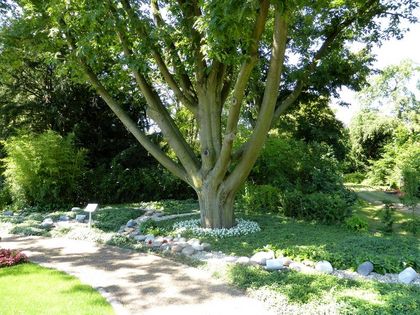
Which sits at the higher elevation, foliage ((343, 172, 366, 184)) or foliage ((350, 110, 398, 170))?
foliage ((350, 110, 398, 170))

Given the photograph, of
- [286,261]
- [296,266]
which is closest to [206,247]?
[286,261]

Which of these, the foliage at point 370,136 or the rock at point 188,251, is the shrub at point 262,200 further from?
the foliage at point 370,136

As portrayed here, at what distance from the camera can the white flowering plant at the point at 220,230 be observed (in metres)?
6.85

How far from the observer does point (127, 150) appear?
13.8 meters

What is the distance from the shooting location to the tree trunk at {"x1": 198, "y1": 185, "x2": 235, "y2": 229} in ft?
23.7

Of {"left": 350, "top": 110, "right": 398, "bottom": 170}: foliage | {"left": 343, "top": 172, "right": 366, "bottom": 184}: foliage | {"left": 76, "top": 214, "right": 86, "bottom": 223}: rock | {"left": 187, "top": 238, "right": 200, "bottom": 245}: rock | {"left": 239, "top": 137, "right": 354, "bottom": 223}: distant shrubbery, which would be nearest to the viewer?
{"left": 187, "top": 238, "right": 200, "bottom": 245}: rock

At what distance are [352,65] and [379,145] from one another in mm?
10903

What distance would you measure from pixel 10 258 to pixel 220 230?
344 centimetres

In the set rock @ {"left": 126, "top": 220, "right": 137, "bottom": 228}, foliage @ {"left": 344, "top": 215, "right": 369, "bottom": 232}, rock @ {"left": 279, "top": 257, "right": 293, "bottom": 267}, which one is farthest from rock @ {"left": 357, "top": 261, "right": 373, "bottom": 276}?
rock @ {"left": 126, "top": 220, "right": 137, "bottom": 228}

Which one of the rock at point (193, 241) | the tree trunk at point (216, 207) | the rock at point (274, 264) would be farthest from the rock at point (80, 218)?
the rock at point (274, 264)

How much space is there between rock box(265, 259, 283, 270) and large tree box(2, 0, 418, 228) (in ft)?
7.65

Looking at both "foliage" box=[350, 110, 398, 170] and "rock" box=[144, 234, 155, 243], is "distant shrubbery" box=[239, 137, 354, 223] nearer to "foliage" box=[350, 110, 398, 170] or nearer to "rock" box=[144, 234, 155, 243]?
"rock" box=[144, 234, 155, 243]

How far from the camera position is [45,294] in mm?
4223

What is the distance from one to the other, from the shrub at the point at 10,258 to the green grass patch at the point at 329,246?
114 inches
